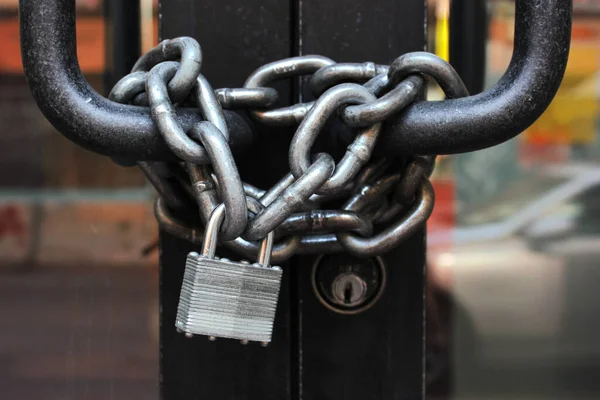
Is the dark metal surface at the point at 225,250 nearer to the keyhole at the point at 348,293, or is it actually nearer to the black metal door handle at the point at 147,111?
the keyhole at the point at 348,293

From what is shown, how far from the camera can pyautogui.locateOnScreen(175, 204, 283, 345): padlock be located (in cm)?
38

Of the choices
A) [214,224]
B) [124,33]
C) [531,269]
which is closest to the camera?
[214,224]

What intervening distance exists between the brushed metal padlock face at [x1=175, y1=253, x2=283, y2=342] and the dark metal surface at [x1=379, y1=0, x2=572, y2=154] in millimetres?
120

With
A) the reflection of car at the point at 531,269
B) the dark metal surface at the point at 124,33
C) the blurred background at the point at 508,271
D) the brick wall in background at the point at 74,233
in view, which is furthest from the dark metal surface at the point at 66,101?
the brick wall in background at the point at 74,233

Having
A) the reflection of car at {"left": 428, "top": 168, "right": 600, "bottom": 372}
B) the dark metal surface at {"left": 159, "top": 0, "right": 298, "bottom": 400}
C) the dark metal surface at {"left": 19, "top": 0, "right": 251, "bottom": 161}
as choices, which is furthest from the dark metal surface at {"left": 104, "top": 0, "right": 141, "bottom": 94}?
the reflection of car at {"left": 428, "top": 168, "right": 600, "bottom": 372}

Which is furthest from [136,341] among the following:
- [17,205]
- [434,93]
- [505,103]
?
[505,103]

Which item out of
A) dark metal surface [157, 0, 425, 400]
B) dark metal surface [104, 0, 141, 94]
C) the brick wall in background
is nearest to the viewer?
dark metal surface [157, 0, 425, 400]

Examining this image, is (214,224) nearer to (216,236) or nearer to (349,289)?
(216,236)

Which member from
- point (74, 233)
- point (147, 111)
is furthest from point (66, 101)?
point (74, 233)

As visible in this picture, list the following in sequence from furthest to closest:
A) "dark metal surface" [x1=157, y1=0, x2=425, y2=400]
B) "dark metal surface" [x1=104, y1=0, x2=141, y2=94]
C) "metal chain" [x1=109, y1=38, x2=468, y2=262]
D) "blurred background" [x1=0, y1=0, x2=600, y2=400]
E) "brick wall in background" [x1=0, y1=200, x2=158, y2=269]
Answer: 1. "brick wall in background" [x1=0, y1=200, x2=158, y2=269]
2. "blurred background" [x1=0, y1=0, x2=600, y2=400]
3. "dark metal surface" [x1=104, y1=0, x2=141, y2=94]
4. "dark metal surface" [x1=157, y1=0, x2=425, y2=400]
5. "metal chain" [x1=109, y1=38, x2=468, y2=262]

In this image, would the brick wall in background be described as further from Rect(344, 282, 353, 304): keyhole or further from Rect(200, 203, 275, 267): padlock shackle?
Rect(200, 203, 275, 267): padlock shackle

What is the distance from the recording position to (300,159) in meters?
0.39

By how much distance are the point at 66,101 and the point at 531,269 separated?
9.09 ft

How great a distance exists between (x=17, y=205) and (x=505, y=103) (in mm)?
3460
